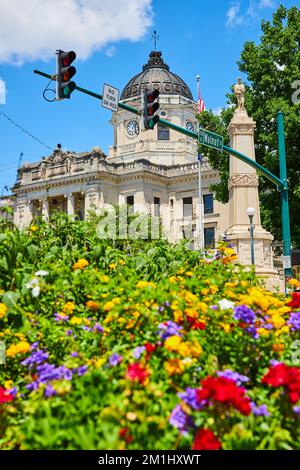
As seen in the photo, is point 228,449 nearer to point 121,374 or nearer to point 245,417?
point 245,417

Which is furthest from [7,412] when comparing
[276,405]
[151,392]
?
[276,405]

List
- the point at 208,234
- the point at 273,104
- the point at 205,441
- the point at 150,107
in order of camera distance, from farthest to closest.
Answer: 1. the point at 208,234
2. the point at 273,104
3. the point at 150,107
4. the point at 205,441

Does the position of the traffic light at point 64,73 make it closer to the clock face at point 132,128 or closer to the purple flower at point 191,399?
the purple flower at point 191,399

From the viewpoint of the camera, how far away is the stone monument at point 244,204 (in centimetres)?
1725

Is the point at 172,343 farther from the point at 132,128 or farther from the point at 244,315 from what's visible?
the point at 132,128

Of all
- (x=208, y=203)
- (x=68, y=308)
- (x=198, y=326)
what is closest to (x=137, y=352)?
(x=198, y=326)

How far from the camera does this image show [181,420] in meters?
2.87

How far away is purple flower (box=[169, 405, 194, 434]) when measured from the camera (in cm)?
284

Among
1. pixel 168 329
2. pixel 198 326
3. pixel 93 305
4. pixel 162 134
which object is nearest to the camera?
pixel 168 329

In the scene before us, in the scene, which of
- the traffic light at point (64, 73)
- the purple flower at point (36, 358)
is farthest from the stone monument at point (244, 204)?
the purple flower at point (36, 358)

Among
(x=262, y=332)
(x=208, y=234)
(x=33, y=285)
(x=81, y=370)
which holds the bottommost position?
(x=81, y=370)

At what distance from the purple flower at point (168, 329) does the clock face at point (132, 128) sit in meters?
62.6

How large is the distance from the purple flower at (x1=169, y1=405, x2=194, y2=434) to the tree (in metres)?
23.3

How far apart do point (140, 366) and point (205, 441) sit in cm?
66
